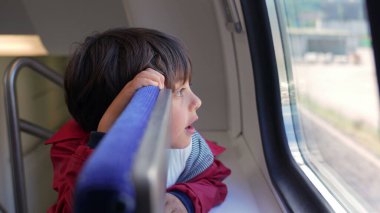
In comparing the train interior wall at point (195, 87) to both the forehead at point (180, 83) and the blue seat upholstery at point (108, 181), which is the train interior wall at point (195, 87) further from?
the blue seat upholstery at point (108, 181)

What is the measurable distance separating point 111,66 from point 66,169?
236 mm

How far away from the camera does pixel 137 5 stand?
181 cm

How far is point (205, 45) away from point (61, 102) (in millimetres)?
750

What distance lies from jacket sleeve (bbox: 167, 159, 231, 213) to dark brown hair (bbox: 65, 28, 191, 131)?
27cm

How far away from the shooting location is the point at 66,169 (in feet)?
2.71

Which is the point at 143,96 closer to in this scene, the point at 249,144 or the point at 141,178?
the point at 141,178

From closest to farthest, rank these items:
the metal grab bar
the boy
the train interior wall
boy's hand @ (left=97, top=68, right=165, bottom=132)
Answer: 1. boy's hand @ (left=97, top=68, right=165, bottom=132)
2. the boy
3. the metal grab bar
4. the train interior wall

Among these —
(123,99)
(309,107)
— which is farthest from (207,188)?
(309,107)

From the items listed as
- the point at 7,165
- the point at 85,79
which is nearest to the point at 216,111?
the point at 7,165

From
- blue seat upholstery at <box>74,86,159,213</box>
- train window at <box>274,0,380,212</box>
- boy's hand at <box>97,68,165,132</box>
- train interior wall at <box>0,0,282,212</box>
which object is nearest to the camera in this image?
blue seat upholstery at <box>74,86,159,213</box>

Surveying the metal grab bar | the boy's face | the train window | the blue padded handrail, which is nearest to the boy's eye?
the boy's face

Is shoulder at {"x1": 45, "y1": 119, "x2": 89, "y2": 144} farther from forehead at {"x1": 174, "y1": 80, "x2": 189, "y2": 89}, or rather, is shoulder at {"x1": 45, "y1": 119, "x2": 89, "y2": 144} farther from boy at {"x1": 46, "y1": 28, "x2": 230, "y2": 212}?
forehead at {"x1": 174, "y1": 80, "x2": 189, "y2": 89}

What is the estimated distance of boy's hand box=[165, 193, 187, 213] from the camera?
93 cm

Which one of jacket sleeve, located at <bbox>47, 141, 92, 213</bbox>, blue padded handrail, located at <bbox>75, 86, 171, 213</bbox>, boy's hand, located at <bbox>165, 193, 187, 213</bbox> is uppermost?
blue padded handrail, located at <bbox>75, 86, 171, 213</bbox>
